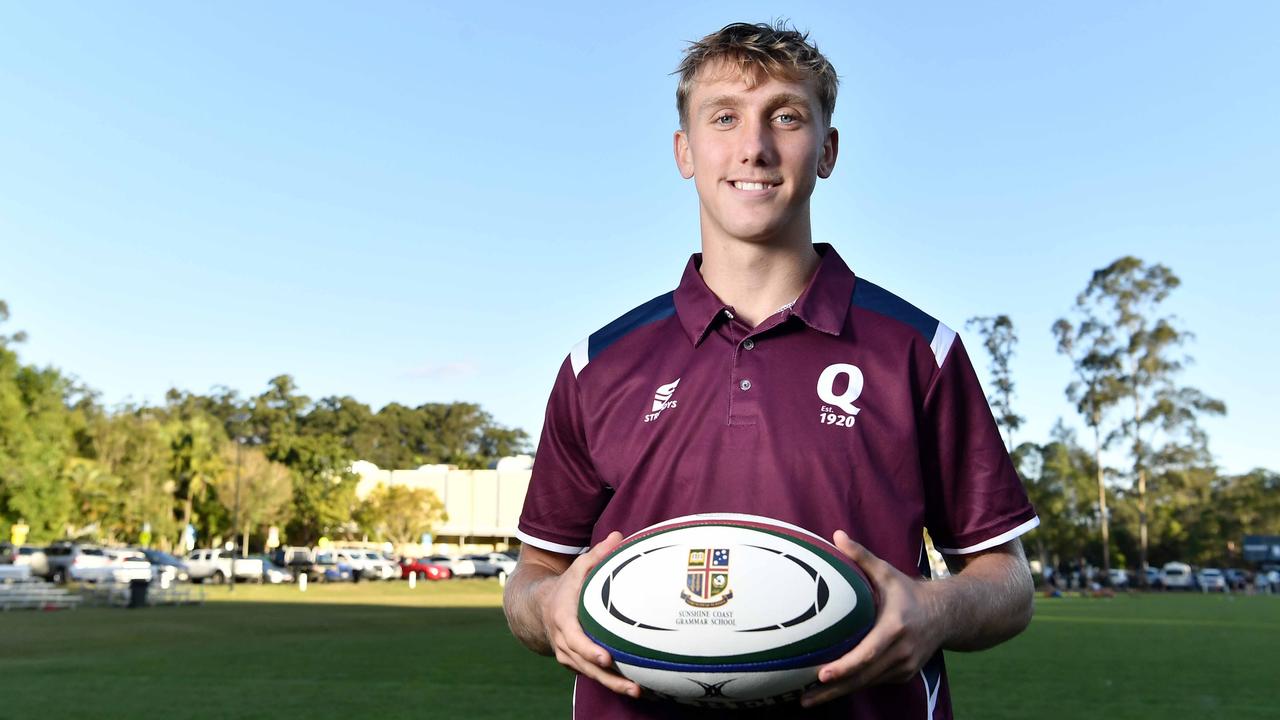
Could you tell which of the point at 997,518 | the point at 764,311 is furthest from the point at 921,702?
the point at 764,311

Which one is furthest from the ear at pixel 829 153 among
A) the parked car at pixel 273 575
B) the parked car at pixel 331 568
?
the parked car at pixel 331 568

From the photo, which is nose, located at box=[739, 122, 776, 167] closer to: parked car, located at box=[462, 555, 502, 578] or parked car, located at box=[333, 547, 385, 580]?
parked car, located at box=[333, 547, 385, 580]

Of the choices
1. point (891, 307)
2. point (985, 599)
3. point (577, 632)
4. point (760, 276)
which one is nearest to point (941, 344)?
point (891, 307)

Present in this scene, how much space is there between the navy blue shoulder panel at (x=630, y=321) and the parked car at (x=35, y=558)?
50.4m

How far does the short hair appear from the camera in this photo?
91.6 inches

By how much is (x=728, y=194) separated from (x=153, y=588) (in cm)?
3580

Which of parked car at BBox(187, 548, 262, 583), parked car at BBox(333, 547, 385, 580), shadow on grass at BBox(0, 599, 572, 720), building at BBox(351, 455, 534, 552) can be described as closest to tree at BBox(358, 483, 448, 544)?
building at BBox(351, 455, 534, 552)

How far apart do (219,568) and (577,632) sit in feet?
185

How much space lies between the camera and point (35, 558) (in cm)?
4772

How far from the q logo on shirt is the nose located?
0.41m

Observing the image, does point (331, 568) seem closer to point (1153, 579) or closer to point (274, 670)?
point (274, 670)

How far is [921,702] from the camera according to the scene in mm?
2225

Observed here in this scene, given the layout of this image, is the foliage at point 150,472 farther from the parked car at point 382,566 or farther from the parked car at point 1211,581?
the parked car at point 1211,581

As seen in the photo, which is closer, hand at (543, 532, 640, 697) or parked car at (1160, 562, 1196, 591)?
hand at (543, 532, 640, 697)
